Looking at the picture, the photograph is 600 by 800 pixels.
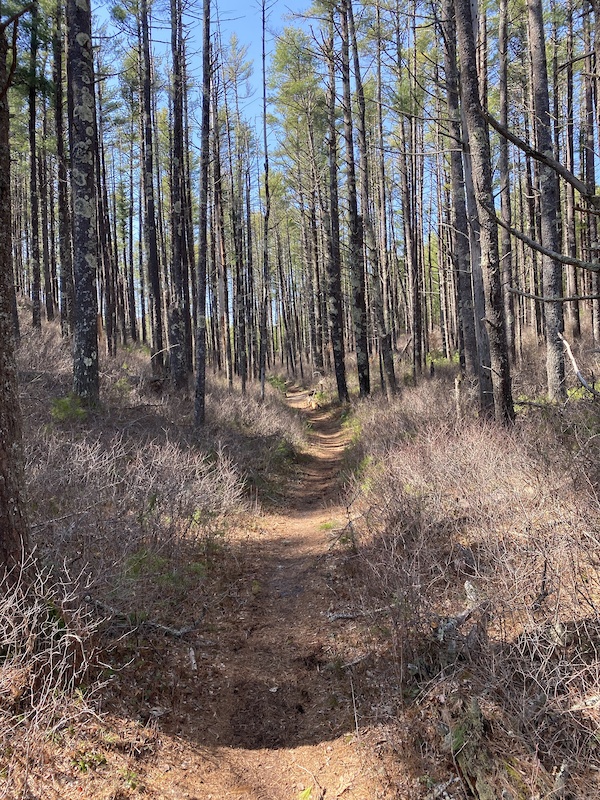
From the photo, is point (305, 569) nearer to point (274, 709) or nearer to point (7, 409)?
point (274, 709)

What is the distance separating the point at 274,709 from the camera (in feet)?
10.8

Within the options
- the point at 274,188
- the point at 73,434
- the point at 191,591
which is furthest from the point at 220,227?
the point at 191,591

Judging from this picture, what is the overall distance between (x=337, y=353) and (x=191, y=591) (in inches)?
511

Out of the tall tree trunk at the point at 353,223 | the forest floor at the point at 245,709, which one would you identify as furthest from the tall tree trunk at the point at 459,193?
the forest floor at the point at 245,709

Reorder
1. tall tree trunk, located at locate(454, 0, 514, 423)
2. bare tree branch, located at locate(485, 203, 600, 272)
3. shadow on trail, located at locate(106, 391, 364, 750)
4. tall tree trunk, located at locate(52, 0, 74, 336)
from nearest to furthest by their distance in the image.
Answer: bare tree branch, located at locate(485, 203, 600, 272) → shadow on trail, located at locate(106, 391, 364, 750) → tall tree trunk, located at locate(454, 0, 514, 423) → tall tree trunk, located at locate(52, 0, 74, 336)

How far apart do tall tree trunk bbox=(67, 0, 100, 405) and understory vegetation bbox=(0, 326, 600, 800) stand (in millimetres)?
1186

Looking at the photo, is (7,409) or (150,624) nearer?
(7,409)

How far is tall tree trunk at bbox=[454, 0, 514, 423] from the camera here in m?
5.99

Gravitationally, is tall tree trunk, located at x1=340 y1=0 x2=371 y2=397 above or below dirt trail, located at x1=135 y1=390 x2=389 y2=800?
above

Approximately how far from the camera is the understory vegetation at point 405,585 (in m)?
2.34

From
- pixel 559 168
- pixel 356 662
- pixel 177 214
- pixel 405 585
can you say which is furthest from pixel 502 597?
pixel 177 214

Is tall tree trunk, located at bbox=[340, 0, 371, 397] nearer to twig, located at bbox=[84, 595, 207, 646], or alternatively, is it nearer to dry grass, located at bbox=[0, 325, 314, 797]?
dry grass, located at bbox=[0, 325, 314, 797]

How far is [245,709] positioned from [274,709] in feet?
0.64

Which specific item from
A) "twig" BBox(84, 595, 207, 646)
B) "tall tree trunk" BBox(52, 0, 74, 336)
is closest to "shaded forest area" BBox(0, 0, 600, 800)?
A: "twig" BBox(84, 595, 207, 646)
